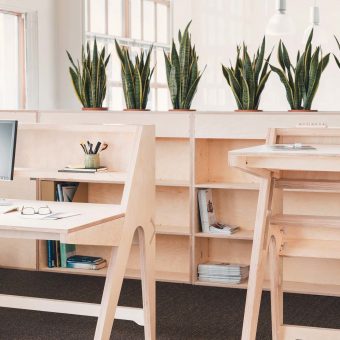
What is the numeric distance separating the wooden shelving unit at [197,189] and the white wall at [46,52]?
1.62m

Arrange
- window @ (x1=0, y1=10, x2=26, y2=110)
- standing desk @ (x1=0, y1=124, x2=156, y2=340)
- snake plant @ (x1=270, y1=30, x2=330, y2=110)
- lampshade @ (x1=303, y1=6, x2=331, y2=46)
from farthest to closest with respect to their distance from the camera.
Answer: window @ (x1=0, y1=10, x2=26, y2=110) → lampshade @ (x1=303, y1=6, x2=331, y2=46) → snake plant @ (x1=270, y1=30, x2=330, y2=110) → standing desk @ (x1=0, y1=124, x2=156, y2=340)

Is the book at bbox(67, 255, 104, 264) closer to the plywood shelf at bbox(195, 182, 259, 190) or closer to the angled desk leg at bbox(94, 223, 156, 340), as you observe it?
the plywood shelf at bbox(195, 182, 259, 190)

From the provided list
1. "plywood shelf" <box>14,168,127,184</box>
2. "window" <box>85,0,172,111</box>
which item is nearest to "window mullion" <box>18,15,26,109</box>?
"window" <box>85,0,172,111</box>

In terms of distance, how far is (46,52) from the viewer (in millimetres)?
6531

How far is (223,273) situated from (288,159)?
76.7 inches

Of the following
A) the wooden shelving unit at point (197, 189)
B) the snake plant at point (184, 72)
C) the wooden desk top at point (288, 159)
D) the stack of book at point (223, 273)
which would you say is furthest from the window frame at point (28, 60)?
the wooden desk top at point (288, 159)

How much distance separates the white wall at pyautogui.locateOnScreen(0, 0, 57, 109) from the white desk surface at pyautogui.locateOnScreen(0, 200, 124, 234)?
129 inches

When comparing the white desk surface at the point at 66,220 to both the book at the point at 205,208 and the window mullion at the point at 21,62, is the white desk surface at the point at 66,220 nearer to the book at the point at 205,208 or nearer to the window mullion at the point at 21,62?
the book at the point at 205,208

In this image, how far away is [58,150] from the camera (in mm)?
3996

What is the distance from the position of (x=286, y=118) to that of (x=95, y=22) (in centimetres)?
326

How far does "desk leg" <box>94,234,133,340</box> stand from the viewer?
290 centimetres

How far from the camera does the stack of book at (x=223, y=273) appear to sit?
180 inches

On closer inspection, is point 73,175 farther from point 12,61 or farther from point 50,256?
point 12,61

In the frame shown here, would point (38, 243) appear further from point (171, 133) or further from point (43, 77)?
point (43, 77)
